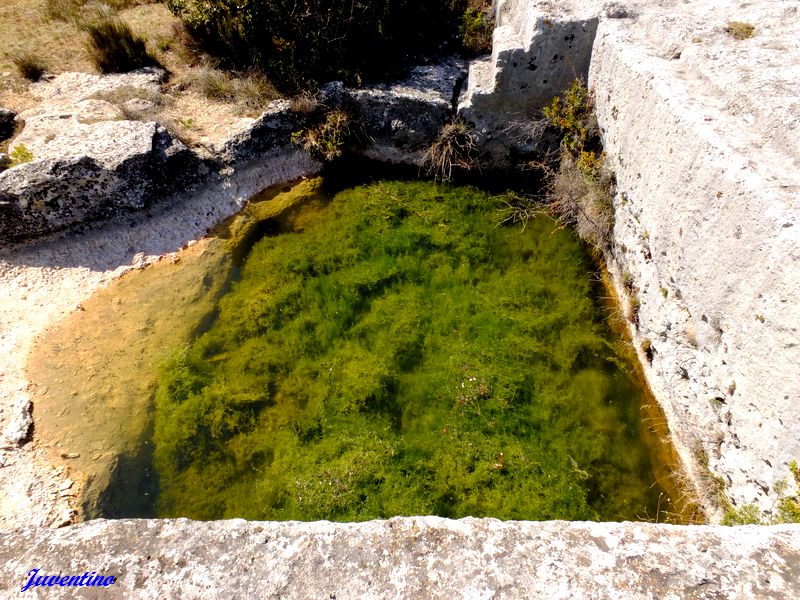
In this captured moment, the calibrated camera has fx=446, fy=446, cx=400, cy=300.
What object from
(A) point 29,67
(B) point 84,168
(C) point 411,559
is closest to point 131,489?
(C) point 411,559

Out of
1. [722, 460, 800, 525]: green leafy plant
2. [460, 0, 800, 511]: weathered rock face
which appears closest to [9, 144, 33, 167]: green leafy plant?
[460, 0, 800, 511]: weathered rock face

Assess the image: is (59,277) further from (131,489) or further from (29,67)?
(29,67)

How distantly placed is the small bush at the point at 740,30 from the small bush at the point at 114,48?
740 centimetres

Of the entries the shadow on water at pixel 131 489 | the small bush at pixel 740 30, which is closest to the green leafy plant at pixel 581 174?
the small bush at pixel 740 30

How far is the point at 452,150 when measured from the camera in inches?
235

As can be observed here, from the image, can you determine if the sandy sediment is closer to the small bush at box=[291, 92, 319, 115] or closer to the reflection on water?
the reflection on water

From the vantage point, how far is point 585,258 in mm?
5363

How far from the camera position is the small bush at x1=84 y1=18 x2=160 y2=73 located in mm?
6484

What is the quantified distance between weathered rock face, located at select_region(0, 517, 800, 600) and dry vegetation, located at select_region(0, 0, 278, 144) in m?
5.04

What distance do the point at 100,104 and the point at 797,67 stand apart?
755 centimetres

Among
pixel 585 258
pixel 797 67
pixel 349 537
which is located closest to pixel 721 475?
pixel 585 258

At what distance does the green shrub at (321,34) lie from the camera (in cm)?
602

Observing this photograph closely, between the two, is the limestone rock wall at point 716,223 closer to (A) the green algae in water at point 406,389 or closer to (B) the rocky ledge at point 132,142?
(A) the green algae in water at point 406,389
